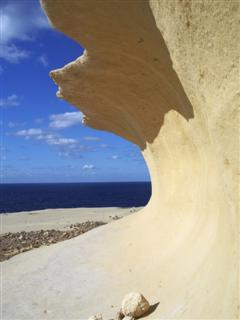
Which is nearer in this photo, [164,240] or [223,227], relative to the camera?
[223,227]

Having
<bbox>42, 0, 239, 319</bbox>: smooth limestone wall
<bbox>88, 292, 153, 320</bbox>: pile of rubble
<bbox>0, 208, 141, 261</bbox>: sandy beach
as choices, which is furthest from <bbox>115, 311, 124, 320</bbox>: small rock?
<bbox>0, 208, 141, 261</bbox>: sandy beach

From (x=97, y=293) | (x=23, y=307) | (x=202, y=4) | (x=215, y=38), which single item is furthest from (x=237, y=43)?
(x=23, y=307)

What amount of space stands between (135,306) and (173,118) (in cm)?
310

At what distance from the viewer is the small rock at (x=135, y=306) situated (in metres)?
4.58

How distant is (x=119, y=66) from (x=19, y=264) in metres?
5.11

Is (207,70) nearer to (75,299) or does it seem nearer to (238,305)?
(238,305)

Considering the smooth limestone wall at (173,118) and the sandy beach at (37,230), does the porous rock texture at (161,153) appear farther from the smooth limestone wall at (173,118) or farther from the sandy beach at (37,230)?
the sandy beach at (37,230)

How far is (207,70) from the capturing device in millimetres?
3311

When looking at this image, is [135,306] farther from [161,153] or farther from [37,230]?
[37,230]

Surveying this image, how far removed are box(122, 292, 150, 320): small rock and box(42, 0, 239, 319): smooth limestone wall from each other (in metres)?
0.22

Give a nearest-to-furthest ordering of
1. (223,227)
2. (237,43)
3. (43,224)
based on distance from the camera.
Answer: (237,43) < (223,227) < (43,224)

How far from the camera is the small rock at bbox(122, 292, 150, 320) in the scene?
458 cm

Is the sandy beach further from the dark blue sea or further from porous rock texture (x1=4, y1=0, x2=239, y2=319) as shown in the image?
the dark blue sea

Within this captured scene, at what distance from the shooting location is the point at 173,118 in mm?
6391
